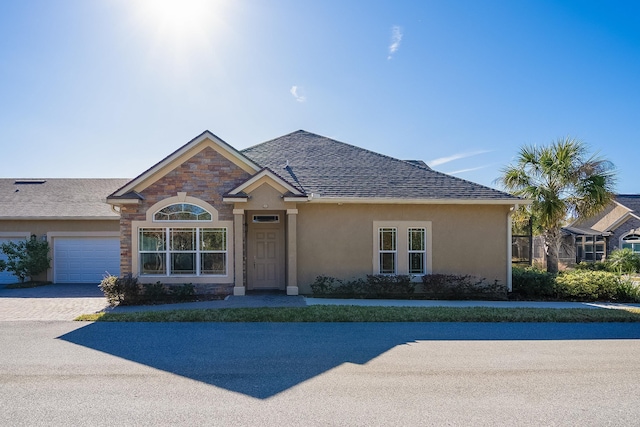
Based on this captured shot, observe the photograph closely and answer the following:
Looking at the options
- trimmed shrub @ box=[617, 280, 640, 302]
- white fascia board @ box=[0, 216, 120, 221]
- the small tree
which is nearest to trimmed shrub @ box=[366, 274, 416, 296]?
trimmed shrub @ box=[617, 280, 640, 302]

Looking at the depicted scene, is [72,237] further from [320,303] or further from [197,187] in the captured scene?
[320,303]

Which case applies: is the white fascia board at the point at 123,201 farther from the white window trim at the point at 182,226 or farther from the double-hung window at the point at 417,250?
the double-hung window at the point at 417,250

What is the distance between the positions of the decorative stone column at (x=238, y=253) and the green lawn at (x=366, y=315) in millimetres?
2399

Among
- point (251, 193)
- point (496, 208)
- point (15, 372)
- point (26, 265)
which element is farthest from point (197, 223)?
point (496, 208)

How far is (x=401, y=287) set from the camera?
42.6 feet

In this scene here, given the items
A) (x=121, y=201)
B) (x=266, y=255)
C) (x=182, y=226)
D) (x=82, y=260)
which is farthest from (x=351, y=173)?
(x=82, y=260)

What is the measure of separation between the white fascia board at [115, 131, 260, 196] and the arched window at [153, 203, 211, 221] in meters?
1.16

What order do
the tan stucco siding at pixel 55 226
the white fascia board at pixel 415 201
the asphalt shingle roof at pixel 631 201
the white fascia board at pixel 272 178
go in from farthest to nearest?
the asphalt shingle roof at pixel 631 201 → the tan stucco siding at pixel 55 226 → the white fascia board at pixel 415 201 → the white fascia board at pixel 272 178

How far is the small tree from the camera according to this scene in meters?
16.3

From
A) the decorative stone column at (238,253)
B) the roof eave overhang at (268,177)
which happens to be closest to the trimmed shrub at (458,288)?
the roof eave overhang at (268,177)

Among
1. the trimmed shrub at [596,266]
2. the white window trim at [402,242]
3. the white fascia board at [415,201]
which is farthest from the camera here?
the trimmed shrub at [596,266]

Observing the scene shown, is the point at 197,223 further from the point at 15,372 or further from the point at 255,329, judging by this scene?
the point at 15,372

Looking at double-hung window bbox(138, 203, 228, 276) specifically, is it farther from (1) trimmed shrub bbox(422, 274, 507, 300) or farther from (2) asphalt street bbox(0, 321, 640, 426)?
(1) trimmed shrub bbox(422, 274, 507, 300)

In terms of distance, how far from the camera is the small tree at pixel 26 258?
1631 cm
